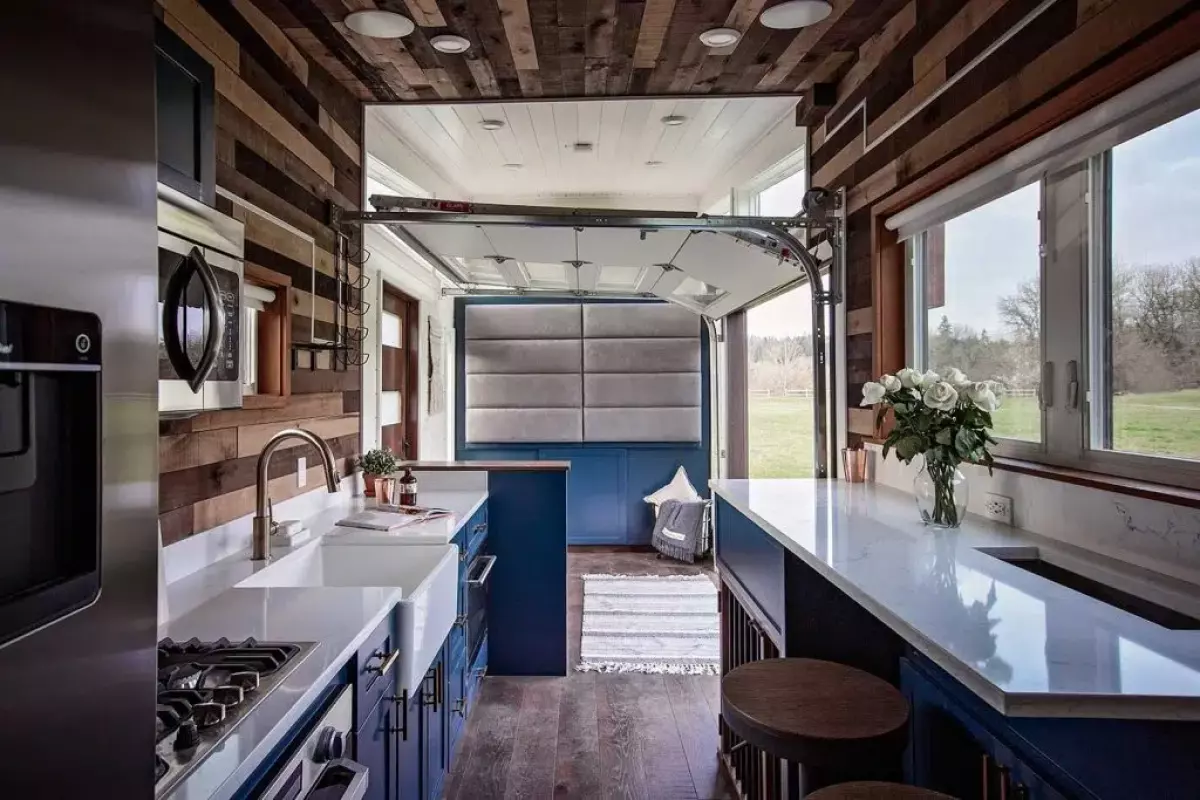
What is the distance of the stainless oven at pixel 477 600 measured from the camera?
2.97 metres

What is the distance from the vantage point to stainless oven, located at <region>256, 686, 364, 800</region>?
1.05 meters

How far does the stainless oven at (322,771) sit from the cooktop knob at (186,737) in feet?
0.44

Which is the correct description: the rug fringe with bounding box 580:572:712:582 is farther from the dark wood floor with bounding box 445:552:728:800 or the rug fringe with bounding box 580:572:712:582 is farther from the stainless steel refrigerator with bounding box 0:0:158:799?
the stainless steel refrigerator with bounding box 0:0:158:799

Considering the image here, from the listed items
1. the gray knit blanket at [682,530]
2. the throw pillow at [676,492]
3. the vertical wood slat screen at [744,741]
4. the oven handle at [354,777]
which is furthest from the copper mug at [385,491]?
the throw pillow at [676,492]

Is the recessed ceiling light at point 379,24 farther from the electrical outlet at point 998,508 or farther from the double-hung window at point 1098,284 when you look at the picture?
the electrical outlet at point 998,508

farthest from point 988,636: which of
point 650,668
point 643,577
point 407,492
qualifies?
point 643,577

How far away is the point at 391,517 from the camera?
259 cm

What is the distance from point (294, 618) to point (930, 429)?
1.58 m

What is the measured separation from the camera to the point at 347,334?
3129 millimetres

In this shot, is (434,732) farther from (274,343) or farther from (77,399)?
(77,399)

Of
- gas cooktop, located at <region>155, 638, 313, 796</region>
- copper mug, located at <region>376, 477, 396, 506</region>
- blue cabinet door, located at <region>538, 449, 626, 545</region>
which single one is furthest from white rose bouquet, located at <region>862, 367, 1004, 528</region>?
blue cabinet door, located at <region>538, 449, 626, 545</region>

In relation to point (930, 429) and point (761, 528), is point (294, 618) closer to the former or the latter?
point (761, 528)

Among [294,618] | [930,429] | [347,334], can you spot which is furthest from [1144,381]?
[347,334]

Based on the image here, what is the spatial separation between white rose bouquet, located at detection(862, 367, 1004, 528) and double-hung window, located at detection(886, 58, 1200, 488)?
18cm
